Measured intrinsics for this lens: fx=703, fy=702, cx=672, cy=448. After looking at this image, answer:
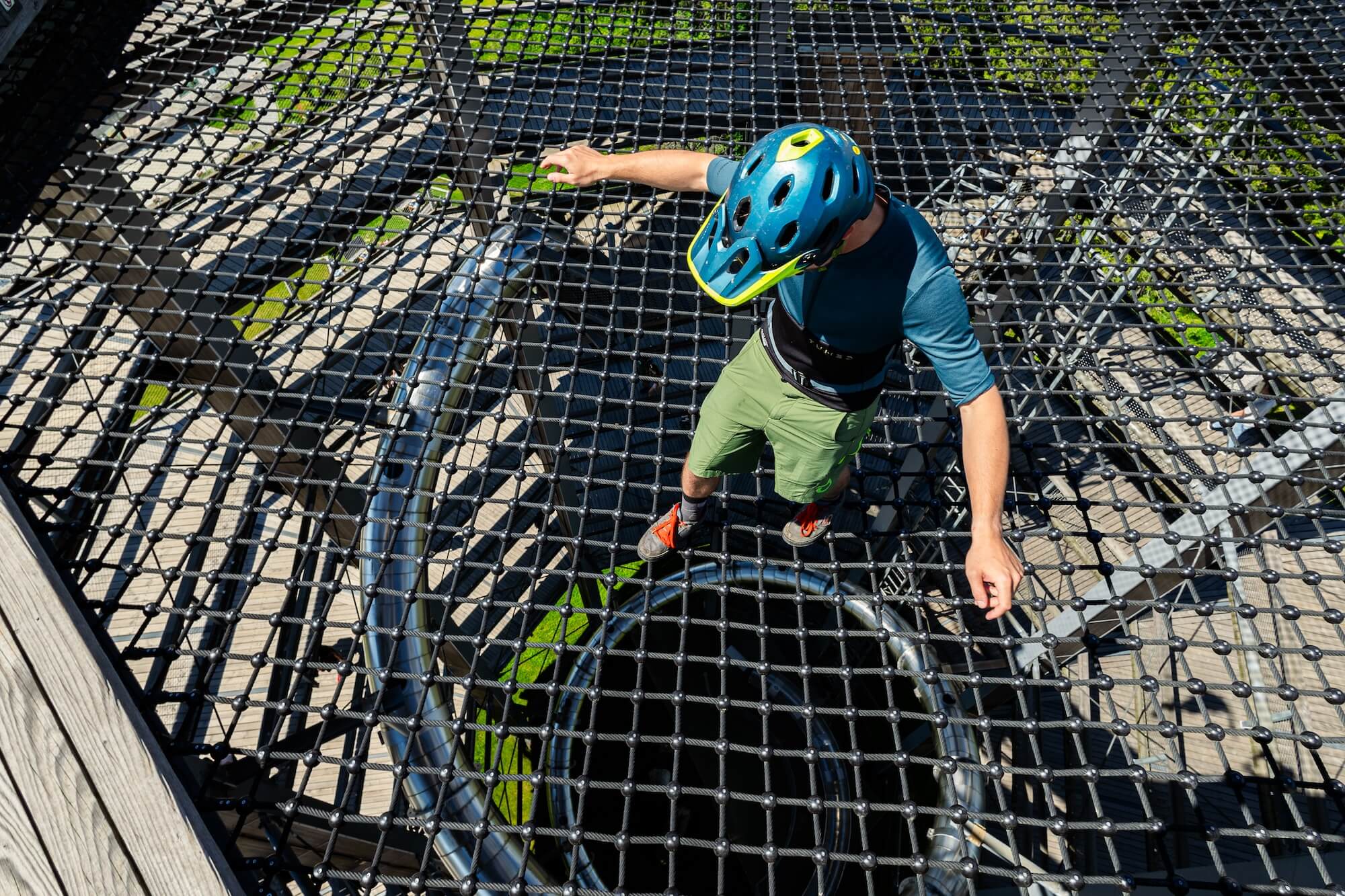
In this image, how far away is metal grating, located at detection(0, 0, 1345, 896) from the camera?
1.86 metres

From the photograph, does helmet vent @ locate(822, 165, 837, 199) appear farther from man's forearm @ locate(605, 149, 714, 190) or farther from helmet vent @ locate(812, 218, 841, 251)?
man's forearm @ locate(605, 149, 714, 190)

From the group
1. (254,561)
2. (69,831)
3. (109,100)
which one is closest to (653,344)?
(254,561)

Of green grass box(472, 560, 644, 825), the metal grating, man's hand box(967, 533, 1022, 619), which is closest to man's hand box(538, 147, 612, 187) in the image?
the metal grating

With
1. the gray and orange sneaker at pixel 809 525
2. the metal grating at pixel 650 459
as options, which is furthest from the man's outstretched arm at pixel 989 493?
the gray and orange sneaker at pixel 809 525

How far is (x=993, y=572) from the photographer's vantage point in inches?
62.7

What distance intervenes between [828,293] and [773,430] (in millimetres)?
531

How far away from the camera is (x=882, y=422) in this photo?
8.02 feet

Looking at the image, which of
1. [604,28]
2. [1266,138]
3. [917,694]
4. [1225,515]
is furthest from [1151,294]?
[604,28]

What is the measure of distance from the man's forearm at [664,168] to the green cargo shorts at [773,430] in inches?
19.0

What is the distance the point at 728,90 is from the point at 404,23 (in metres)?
1.62

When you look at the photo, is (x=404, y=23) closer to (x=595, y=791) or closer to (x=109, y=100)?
(x=109, y=100)

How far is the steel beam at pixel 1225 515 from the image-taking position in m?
2.07

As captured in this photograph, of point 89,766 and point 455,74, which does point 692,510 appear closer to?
point 89,766

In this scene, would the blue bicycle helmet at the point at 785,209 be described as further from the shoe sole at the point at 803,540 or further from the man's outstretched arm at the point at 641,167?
the shoe sole at the point at 803,540
